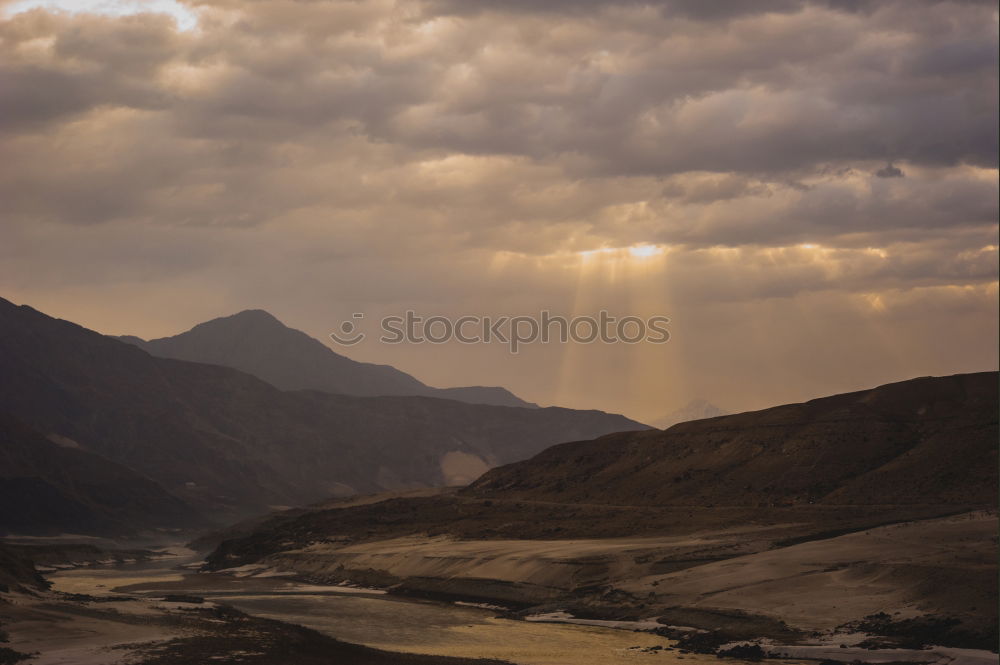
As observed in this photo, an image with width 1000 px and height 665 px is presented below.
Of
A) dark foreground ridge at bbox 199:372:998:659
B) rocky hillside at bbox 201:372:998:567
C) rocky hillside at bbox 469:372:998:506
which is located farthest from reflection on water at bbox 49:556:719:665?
rocky hillside at bbox 469:372:998:506

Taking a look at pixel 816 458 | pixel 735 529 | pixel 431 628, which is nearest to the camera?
pixel 431 628

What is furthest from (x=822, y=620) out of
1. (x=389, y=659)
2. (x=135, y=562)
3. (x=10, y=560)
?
(x=135, y=562)

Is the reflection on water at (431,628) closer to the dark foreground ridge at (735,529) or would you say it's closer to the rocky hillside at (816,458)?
the dark foreground ridge at (735,529)

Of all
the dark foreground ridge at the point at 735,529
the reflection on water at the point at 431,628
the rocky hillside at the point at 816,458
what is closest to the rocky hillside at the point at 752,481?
the rocky hillside at the point at 816,458

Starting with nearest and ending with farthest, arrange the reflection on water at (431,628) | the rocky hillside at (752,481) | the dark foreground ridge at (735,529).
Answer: the reflection on water at (431,628), the dark foreground ridge at (735,529), the rocky hillside at (752,481)

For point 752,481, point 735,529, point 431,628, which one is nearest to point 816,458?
point 752,481

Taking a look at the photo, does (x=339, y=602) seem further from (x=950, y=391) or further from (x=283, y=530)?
(x=950, y=391)

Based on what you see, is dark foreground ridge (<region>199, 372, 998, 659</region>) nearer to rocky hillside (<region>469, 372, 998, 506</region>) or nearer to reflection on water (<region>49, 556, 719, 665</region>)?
rocky hillside (<region>469, 372, 998, 506</region>)

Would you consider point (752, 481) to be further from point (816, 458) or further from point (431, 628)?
point (431, 628)
